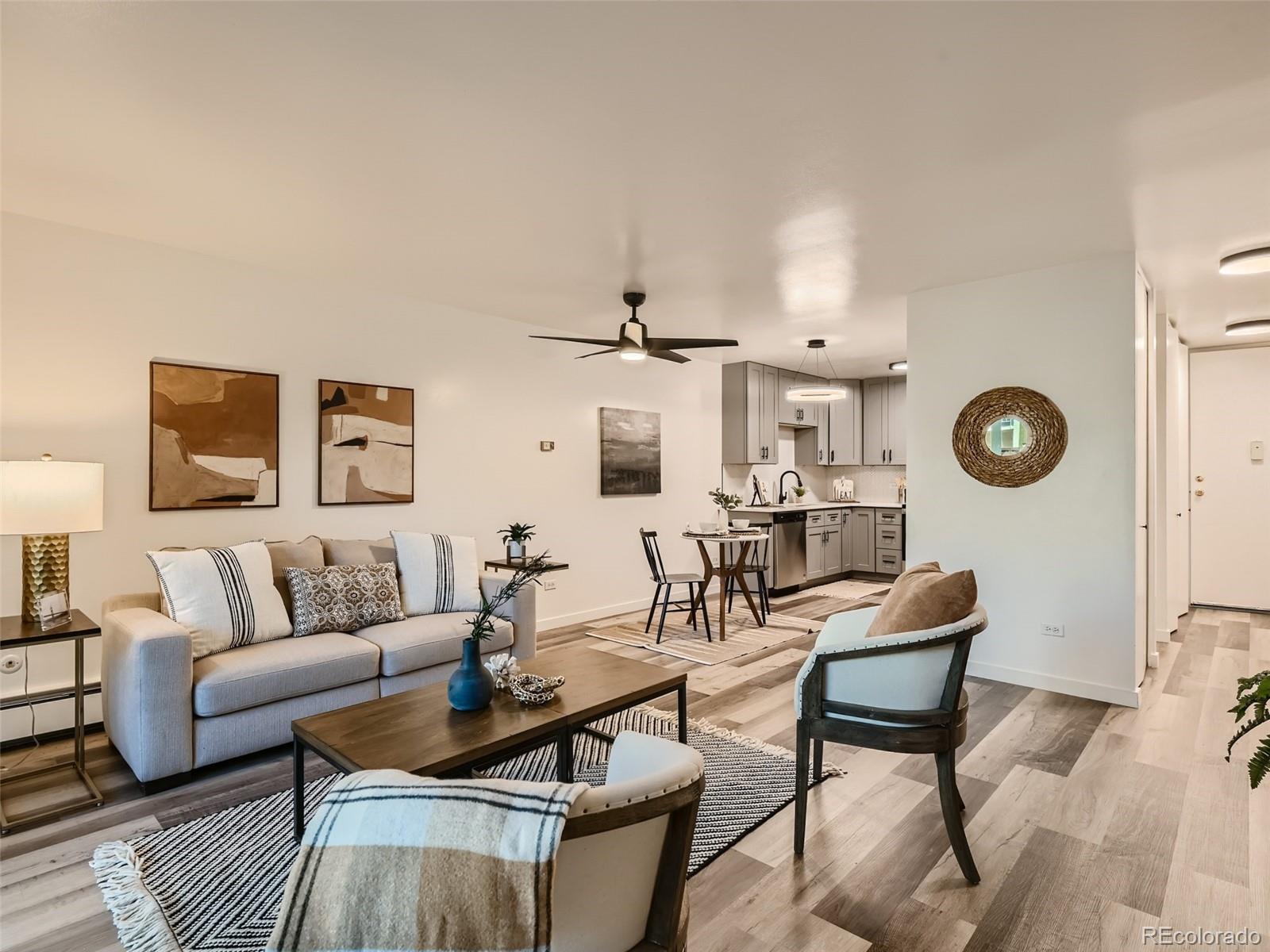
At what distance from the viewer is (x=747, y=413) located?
7.40 meters

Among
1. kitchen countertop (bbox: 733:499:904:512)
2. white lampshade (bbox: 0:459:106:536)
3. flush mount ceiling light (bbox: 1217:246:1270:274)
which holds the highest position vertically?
flush mount ceiling light (bbox: 1217:246:1270:274)

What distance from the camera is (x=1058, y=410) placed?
404 cm

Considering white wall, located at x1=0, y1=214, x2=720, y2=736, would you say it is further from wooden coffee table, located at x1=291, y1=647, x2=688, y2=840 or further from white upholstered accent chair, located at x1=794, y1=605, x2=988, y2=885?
white upholstered accent chair, located at x1=794, y1=605, x2=988, y2=885

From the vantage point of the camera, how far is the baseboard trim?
384 cm

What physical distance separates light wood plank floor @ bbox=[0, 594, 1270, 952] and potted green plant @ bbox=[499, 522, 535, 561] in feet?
6.03

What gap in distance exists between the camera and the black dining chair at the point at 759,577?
6.13 meters

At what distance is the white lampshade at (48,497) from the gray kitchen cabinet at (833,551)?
6.84 m

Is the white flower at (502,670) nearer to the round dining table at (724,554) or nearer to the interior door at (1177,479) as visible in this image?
the round dining table at (724,554)

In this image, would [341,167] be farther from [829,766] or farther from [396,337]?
[829,766]

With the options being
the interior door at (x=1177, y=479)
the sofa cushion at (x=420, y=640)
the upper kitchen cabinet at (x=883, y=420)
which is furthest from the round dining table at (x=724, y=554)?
the upper kitchen cabinet at (x=883, y=420)

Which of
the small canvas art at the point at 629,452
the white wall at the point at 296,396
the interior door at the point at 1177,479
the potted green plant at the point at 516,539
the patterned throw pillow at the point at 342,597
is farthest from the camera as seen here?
the small canvas art at the point at 629,452

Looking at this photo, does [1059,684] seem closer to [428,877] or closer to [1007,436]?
[1007,436]

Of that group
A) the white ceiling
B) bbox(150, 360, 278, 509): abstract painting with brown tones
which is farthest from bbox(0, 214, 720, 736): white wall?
the white ceiling

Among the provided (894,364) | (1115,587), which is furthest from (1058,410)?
(894,364)
